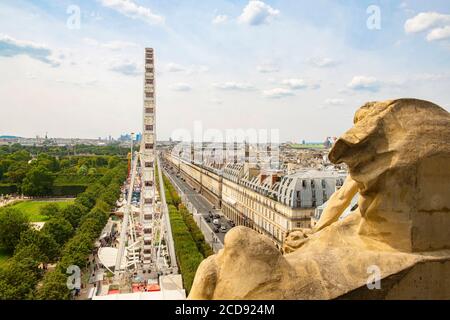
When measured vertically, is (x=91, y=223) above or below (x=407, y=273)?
below

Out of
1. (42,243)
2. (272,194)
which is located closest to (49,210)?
(42,243)

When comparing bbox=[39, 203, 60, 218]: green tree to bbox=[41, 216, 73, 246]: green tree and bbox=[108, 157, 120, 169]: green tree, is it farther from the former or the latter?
bbox=[108, 157, 120, 169]: green tree

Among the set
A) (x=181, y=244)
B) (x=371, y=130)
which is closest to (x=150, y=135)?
(x=181, y=244)

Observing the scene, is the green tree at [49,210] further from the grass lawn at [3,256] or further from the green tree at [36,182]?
the green tree at [36,182]

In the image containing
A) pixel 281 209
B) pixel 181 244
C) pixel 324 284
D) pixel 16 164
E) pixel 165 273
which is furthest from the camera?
pixel 16 164

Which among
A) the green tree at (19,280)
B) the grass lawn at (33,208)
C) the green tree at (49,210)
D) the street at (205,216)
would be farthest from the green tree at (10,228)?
the street at (205,216)
